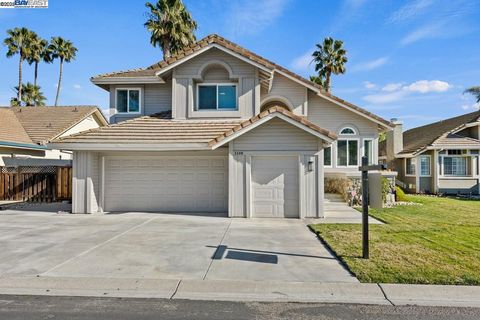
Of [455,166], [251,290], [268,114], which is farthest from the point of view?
[455,166]

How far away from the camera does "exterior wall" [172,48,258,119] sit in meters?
14.1

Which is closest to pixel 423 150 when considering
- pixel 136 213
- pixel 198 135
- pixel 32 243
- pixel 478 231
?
pixel 478 231

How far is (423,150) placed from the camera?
23062mm

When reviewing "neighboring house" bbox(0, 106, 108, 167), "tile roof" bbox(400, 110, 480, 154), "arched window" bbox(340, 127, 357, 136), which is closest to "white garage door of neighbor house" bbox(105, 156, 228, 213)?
"neighboring house" bbox(0, 106, 108, 167)

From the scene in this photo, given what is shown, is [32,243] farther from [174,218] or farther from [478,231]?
[478,231]

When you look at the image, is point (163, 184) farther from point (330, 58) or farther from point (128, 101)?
point (330, 58)

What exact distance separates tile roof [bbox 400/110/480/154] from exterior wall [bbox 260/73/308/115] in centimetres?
1142

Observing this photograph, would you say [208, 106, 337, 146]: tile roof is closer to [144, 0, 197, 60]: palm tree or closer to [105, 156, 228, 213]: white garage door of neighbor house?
[105, 156, 228, 213]: white garage door of neighbor house

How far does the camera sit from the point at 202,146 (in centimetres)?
1184

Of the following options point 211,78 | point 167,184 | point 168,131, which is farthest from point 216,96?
point 167,184

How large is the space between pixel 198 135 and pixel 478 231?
9826mm

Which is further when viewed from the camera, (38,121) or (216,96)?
(38,121)

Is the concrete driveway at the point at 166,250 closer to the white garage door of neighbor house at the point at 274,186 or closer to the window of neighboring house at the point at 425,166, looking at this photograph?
the white garage door of neighbor house at the point at 274,186

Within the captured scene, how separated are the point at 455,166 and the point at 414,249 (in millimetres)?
20224
